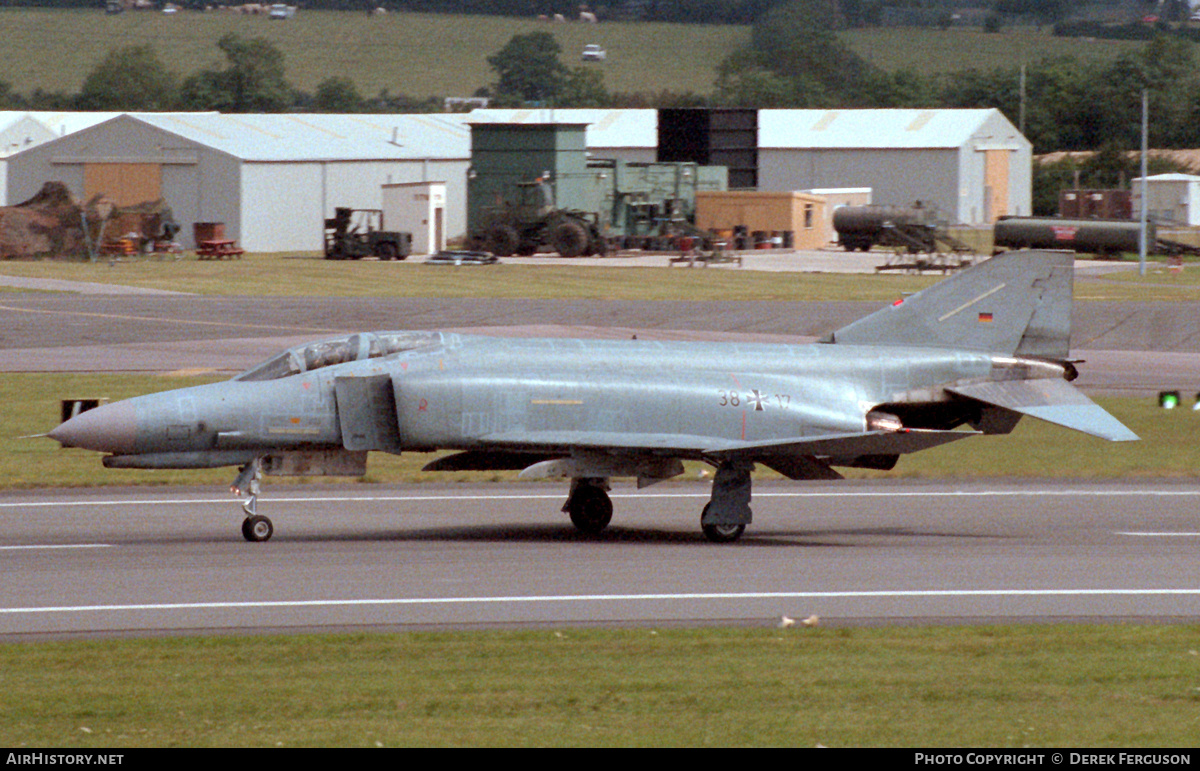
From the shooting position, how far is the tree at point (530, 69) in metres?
181

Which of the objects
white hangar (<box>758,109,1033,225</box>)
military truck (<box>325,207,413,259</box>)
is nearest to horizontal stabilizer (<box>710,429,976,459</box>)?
military truck (<box>325,207,413,259</box>)

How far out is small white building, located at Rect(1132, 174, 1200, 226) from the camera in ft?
323

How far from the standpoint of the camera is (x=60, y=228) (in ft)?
222

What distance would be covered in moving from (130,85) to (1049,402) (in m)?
154

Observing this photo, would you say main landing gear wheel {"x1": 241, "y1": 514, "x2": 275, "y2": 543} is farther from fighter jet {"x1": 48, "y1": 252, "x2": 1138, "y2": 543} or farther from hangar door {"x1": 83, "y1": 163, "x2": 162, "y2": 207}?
hangar door {"x1": 83, "y1": 163, "x2": 162, "y2": 207}

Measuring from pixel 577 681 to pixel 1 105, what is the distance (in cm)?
16434

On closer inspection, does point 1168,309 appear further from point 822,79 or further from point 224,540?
point 822,79

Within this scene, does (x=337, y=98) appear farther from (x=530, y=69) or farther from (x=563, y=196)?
(x=563, y=196)

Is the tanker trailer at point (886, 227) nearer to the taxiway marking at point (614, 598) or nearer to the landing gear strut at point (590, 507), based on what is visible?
the landing gear strut at point (590, 507)

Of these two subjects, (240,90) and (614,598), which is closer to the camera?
(614,598)

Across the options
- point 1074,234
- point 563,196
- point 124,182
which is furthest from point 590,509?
point 124,182

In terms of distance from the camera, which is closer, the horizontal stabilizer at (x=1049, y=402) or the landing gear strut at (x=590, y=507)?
the horizontal stabilizer at (x=1049, y=402)

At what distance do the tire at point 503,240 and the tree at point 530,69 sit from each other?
108 m

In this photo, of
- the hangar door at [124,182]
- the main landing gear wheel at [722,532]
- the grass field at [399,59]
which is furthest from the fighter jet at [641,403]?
the grass field at [399,59]
